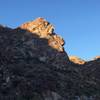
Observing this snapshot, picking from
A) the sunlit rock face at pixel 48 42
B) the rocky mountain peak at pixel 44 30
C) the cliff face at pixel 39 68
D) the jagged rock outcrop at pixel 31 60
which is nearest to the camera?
the cliff face at pixel 39 68

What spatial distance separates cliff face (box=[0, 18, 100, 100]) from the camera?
120 m

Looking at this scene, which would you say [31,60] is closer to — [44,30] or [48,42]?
[48,42]

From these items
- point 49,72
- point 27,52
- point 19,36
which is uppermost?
point 19,36

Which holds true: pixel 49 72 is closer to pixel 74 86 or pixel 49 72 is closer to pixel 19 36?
pixel 74 86

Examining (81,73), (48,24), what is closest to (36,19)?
(48,24)

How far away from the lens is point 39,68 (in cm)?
14238

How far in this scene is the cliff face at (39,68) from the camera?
393 ft

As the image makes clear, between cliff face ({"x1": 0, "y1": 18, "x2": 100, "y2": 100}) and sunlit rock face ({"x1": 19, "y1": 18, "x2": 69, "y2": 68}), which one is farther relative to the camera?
sunlit rock face ({"x1": 19, "y1": 18, "x2": 69, "y2": 68})

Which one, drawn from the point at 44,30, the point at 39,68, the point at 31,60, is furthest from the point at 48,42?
the point at 39,68

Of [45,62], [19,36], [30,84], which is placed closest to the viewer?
[30,84]

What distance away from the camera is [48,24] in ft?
601

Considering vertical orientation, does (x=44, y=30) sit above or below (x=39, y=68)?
above

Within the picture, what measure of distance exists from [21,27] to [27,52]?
26064 mm

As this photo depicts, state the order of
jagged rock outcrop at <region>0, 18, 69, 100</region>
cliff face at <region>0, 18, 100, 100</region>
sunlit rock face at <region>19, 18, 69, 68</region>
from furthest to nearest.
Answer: sunlit rock face at <region>19, 18, 69, 68</region> < jagged rock outcrop at <region>0, 18, 69, 100</region> < cliff face at <region>0, 18, 100, 100</region>
